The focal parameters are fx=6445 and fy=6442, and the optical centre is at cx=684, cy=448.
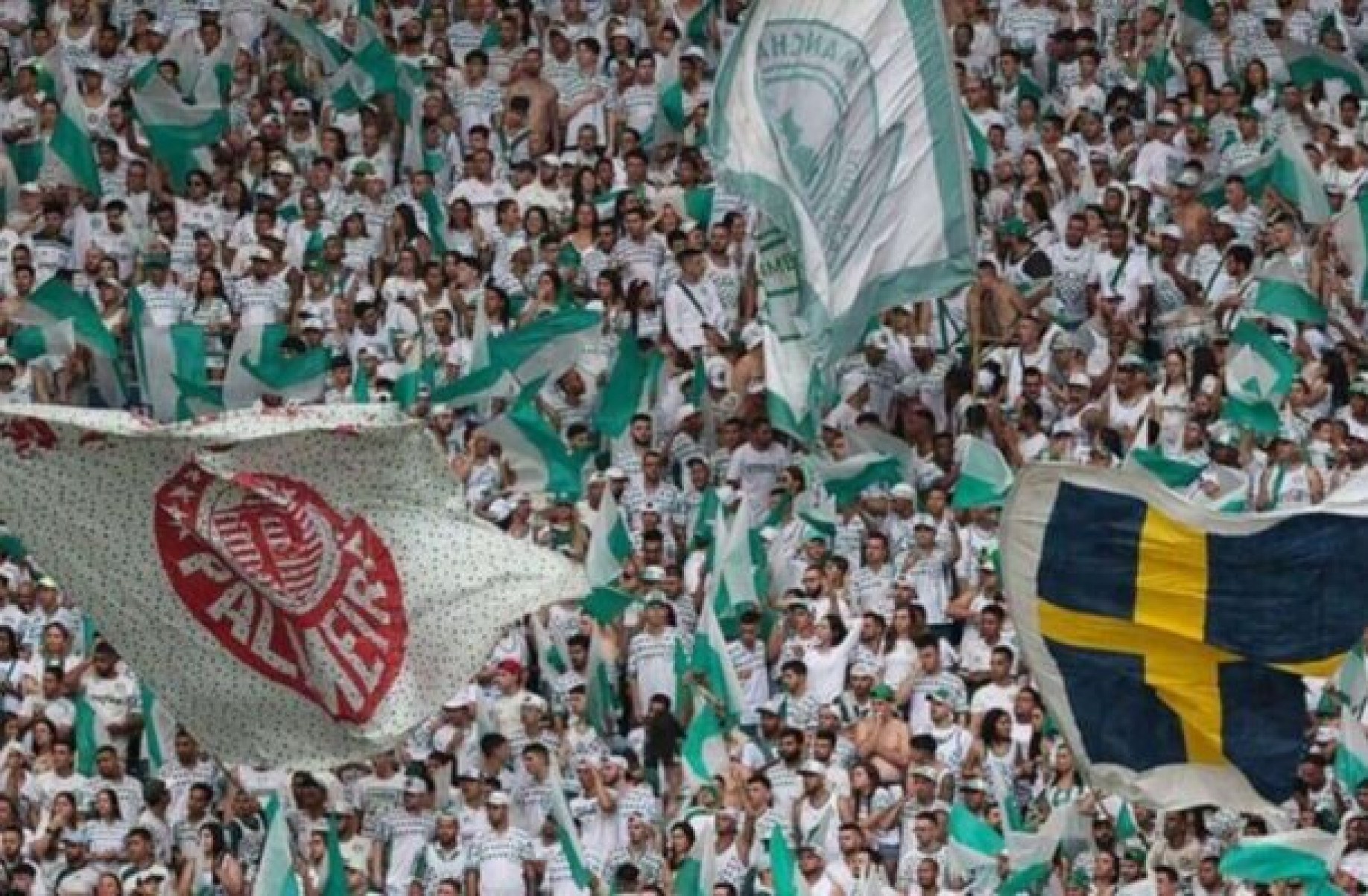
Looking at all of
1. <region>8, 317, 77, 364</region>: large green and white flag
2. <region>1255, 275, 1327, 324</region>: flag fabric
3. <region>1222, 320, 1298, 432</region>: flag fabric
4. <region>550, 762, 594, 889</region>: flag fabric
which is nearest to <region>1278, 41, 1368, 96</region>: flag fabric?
<region>1255, 275, 1327, 324</region>: flag fabric

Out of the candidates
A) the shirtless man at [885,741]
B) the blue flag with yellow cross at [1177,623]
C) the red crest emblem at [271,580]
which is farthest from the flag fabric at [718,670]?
the blue flag with yellow cross at [1177,623]

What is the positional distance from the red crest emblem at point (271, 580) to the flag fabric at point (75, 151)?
10.4 m

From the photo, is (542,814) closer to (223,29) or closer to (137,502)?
(137,502)

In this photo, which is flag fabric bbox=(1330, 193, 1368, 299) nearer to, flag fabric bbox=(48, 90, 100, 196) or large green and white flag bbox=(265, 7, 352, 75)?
large green and white flag bbox=(265, 7, 352, 75)

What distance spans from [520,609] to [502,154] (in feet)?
34.2

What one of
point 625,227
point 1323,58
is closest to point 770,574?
point 625,227

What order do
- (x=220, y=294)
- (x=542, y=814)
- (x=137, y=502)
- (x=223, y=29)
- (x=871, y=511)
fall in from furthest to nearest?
(x=223, y=29)
(x=220, y=294)
(x=871, y=511)
(x=542, y=814)
(x=137, y=502)

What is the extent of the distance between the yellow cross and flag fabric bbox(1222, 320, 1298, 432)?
30.8ft

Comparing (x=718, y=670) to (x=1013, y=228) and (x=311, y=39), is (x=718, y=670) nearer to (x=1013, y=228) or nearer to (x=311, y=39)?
(x=1013, y=228)

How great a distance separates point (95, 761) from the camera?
97.1 ft

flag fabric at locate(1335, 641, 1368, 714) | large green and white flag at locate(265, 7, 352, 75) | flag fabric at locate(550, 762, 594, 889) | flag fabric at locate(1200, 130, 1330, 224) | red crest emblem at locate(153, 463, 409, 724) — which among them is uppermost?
red crest emblem at locate(153, 463, 409, 724)

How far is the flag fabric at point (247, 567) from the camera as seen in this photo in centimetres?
2403

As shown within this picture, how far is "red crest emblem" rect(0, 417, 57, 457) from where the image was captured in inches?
948

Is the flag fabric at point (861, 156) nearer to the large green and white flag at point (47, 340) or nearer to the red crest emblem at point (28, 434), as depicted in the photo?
the red crest emblem at point (28, 434)
